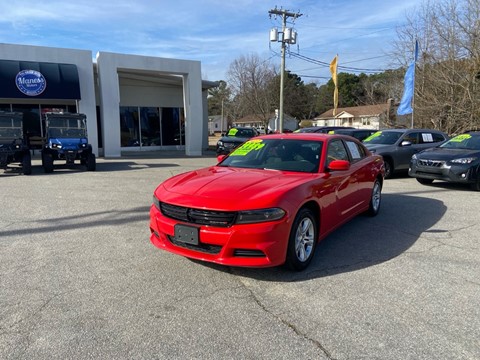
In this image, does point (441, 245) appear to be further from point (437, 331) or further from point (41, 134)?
point (41, 134)

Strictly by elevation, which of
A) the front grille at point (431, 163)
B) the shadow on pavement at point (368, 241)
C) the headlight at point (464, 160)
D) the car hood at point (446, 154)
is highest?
the car hood at point (446, 154)

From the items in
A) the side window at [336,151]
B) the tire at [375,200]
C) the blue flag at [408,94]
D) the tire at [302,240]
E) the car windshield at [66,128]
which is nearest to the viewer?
the tire at [302,240]

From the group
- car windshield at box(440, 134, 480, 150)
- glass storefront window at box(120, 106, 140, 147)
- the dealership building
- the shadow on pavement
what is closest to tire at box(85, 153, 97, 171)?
the dealership building

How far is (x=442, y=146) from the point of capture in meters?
10.6

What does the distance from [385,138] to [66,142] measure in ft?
36.4

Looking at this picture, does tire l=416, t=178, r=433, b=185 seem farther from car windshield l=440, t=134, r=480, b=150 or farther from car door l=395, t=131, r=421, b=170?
car door l=395, t=131, r=421, b=170

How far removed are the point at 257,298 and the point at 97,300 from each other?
1501mm

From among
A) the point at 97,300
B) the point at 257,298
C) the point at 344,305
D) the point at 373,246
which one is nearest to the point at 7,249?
the point at 97,300

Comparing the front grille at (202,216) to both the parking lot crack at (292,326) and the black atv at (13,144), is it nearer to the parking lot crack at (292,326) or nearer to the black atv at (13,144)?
the parking lot crack at (292,326)

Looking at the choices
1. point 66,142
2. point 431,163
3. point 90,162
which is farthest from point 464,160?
point 66,142

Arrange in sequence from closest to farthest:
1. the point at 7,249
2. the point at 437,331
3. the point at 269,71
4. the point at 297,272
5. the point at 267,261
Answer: the point at 437,331, the point at 267,261, the point at 297,272, the point at 7,249, the point at 269,71

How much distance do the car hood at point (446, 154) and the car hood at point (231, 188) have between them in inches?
254

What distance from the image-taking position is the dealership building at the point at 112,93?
16438 millimetres

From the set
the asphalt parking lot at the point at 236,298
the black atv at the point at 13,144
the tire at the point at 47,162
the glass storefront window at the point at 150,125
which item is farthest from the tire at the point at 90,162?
the glass storefront window at the point at 150,125
